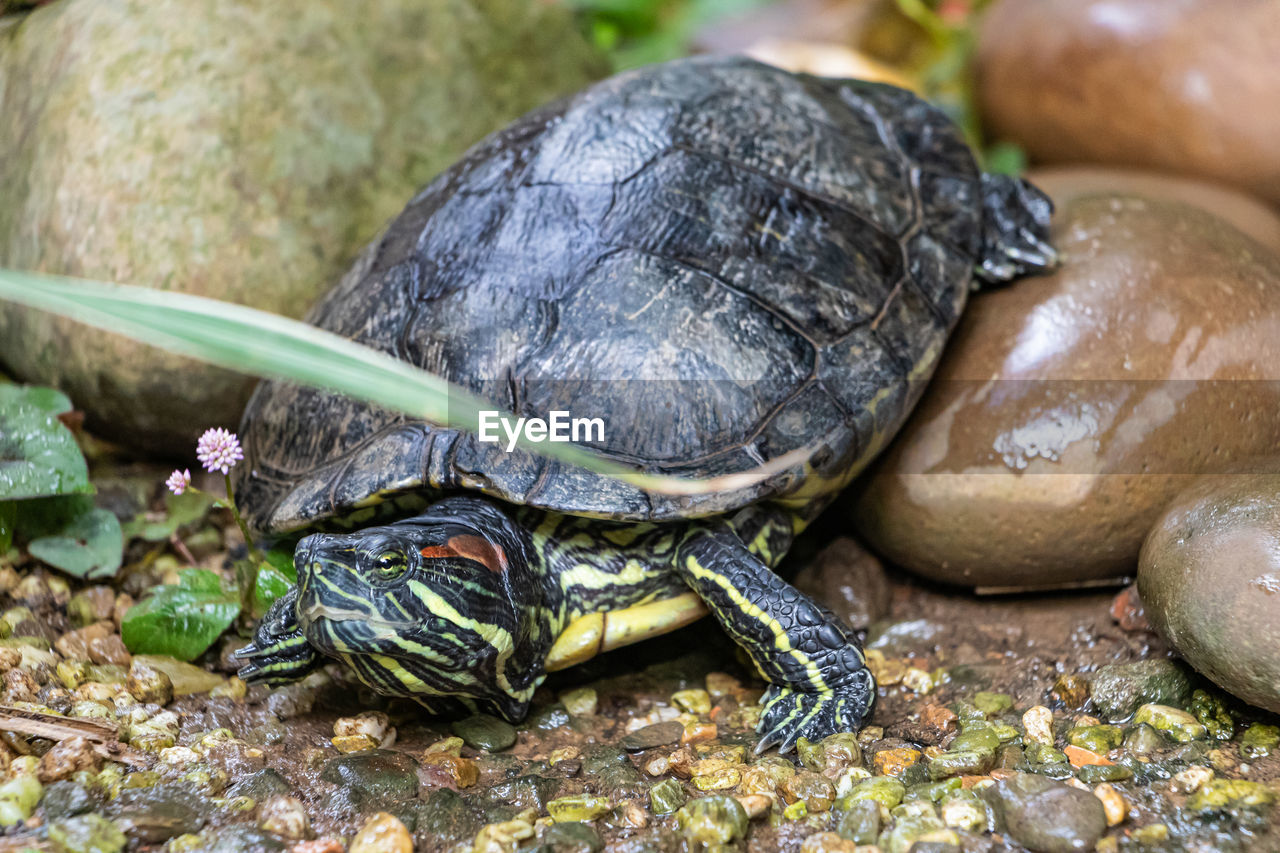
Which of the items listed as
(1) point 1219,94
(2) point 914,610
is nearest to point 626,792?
(2) point 914,610

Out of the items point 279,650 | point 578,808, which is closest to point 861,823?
point 578,808

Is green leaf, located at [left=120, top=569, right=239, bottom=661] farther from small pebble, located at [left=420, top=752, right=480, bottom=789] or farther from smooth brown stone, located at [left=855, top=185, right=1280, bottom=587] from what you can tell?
smooth brown stone, located at [left=855, top=185, right=1280, bottom=587]

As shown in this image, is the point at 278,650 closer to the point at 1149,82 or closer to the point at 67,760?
the point at 67,760

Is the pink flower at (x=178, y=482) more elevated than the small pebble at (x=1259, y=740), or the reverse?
the pink flower at (x=178, y=482)

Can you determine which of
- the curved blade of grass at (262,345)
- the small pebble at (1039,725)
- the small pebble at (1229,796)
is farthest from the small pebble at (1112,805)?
the curved blade of grass at (262,345)

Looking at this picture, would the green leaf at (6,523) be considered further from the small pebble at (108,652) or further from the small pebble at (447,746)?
the small pebble at (447,746)

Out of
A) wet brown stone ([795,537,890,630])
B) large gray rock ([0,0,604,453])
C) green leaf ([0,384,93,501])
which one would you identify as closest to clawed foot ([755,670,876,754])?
wet brown stone ([795,537,890,630])

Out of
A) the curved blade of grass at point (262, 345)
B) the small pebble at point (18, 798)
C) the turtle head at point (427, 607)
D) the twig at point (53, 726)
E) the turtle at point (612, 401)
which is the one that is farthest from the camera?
the turtle at point (612, 401)
